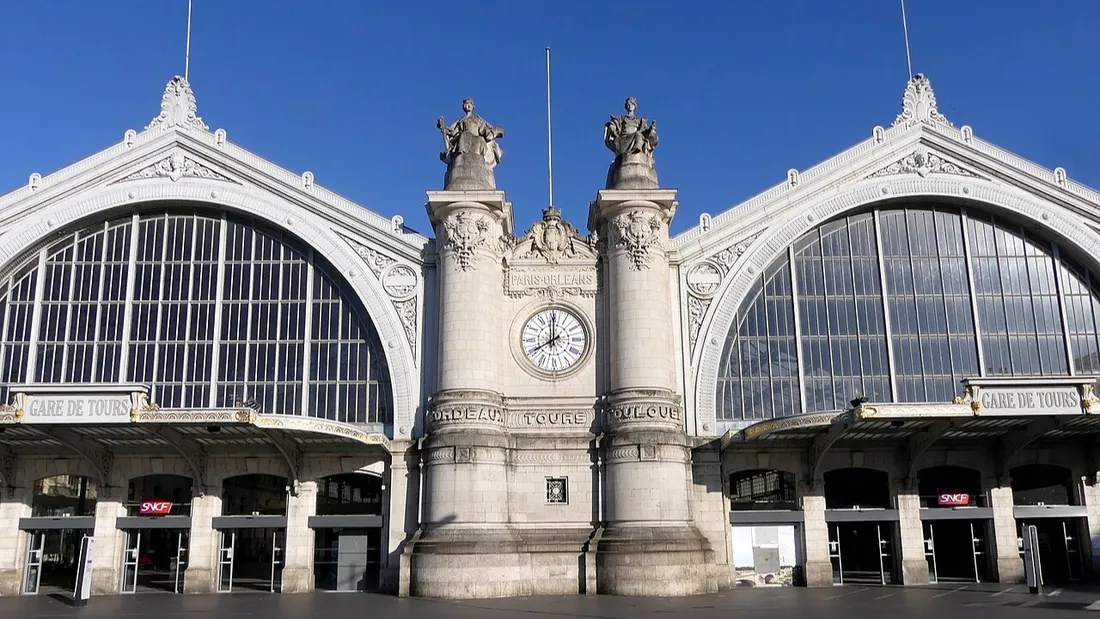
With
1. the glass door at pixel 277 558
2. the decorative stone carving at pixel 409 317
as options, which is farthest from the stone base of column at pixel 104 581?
the decorative stone carving at pixel 409 317

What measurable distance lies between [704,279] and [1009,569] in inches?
627

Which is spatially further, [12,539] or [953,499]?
[953,499]

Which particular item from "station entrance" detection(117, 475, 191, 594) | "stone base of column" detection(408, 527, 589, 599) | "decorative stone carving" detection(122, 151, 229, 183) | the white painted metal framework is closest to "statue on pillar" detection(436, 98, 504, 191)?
the white painted metal framework

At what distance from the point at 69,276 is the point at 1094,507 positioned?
41.6 metres

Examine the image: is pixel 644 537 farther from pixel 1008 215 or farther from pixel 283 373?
pixel 1008 215

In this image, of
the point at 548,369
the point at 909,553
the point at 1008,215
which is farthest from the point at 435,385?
the point at 1008,215

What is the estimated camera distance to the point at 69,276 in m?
37.8

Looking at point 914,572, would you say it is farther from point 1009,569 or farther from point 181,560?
point 181,560

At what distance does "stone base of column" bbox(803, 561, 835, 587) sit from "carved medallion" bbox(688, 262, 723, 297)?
36.1ft

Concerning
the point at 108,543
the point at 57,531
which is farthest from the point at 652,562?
the point at 57,531

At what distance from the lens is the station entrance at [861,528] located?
3559 cm

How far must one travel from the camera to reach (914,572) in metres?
34.9

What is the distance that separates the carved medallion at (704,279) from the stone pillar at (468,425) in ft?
24.8

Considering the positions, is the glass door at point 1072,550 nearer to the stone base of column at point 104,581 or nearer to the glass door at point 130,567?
the glass door at point 130,567
